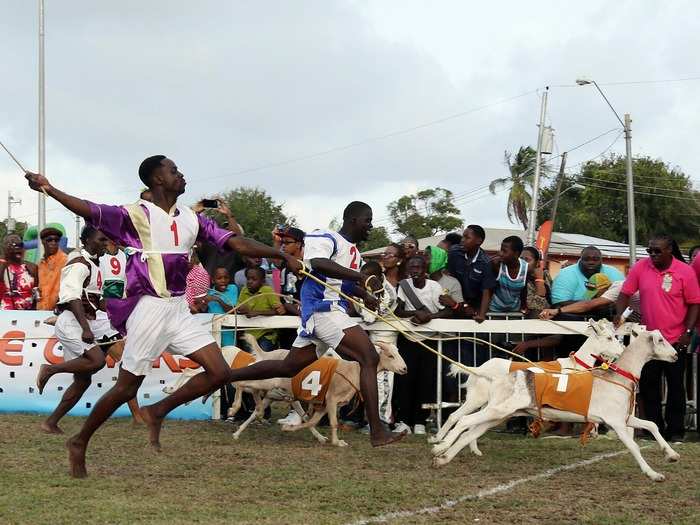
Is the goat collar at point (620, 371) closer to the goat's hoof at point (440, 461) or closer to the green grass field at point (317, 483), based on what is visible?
the green grass field at point (317, 483)

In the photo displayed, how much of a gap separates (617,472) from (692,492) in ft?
3.30

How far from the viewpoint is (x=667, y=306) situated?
10688 millimetres

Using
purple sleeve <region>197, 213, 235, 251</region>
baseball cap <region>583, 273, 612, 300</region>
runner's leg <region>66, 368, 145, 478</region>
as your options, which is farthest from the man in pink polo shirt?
runner's leg <region>66, 368, 145, 478</region>

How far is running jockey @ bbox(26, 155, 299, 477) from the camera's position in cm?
780

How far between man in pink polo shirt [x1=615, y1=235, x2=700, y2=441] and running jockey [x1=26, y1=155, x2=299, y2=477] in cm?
448

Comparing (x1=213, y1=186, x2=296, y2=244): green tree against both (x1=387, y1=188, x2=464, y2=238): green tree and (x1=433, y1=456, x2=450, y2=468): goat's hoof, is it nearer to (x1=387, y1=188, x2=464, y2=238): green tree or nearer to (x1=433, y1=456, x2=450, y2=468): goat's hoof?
(x1=387, y1=188, x2=464, y2=238): green tree

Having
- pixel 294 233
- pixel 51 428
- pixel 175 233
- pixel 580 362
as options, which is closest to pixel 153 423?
pixel 175 233

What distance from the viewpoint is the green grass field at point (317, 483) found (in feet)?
21.8

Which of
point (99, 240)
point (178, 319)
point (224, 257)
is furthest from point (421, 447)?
point (224, 257)

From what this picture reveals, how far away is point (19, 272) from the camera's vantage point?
14031 mm

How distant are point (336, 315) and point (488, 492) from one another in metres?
2.58

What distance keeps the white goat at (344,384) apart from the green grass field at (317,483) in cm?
26

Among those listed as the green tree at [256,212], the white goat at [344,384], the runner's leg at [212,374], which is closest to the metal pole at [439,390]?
the white goat at [344,384]

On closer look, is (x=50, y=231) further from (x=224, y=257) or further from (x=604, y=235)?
(x=604, y=235)
